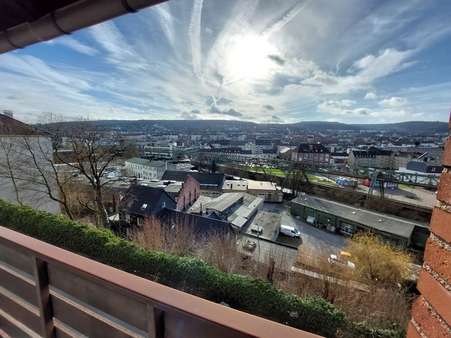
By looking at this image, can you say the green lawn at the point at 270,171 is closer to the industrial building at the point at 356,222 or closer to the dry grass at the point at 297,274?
the industrial building at the point at 356,222

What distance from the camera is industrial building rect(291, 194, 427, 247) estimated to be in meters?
13.4

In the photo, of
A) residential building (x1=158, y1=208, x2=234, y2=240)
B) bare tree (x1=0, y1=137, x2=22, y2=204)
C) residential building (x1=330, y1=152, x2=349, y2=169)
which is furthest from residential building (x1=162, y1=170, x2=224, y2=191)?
residential building (x1=330, y1=152, x2=349, y2=169)

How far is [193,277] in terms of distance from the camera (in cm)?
523

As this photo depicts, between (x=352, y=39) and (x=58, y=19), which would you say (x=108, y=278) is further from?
(x=352, y=39)

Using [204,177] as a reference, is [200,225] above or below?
above

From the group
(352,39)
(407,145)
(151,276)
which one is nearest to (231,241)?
(151,276)

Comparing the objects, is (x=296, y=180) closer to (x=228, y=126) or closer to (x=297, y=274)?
(x=297, y=274)

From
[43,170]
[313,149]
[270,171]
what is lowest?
[270,171]

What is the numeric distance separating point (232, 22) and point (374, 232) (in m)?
15.5

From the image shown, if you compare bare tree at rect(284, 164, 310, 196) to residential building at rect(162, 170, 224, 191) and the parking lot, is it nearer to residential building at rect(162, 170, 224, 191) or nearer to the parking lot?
residential building at rect(162, 170, 224, 191)

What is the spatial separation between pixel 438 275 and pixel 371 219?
17.5 m

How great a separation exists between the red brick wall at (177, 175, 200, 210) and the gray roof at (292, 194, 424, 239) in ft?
28.3

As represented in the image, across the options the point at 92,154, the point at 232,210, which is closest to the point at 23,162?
the point at 92,154

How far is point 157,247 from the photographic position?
7.09 m
